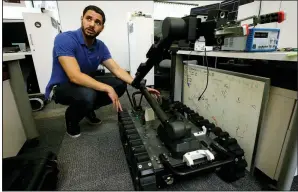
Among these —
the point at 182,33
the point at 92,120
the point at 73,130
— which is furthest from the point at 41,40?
the point at 182,33

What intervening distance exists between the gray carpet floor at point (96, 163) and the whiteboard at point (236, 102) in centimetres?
22

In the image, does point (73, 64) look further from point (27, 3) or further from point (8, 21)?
point (27, 3)

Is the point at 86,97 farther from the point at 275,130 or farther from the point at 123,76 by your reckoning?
the point at 275,130

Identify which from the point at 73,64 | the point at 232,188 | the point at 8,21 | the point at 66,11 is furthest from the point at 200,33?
the point at 66,11

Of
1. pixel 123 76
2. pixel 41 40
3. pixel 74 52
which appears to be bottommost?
pixel 123 76

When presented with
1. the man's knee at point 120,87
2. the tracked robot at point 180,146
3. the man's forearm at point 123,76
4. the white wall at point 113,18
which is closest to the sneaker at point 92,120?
the man's knee at point 120,87

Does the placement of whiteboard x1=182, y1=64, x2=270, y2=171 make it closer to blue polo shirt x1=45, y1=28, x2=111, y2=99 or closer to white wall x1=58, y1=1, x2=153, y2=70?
blue polo shirt x1=45, y1=28, x2=111, y2=99

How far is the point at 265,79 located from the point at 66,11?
3877 mm

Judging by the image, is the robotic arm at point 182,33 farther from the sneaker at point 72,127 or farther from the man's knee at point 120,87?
the sneaker at point 72,127

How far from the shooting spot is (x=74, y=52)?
1.21 m

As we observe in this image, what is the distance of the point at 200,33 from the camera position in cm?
63

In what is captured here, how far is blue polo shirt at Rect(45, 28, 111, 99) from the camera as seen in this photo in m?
1.16

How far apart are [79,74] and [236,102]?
1036 millimetres

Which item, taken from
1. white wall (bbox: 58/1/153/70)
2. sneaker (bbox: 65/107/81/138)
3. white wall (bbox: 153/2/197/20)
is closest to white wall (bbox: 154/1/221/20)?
white wall (bbox: 153/2/197/20)
